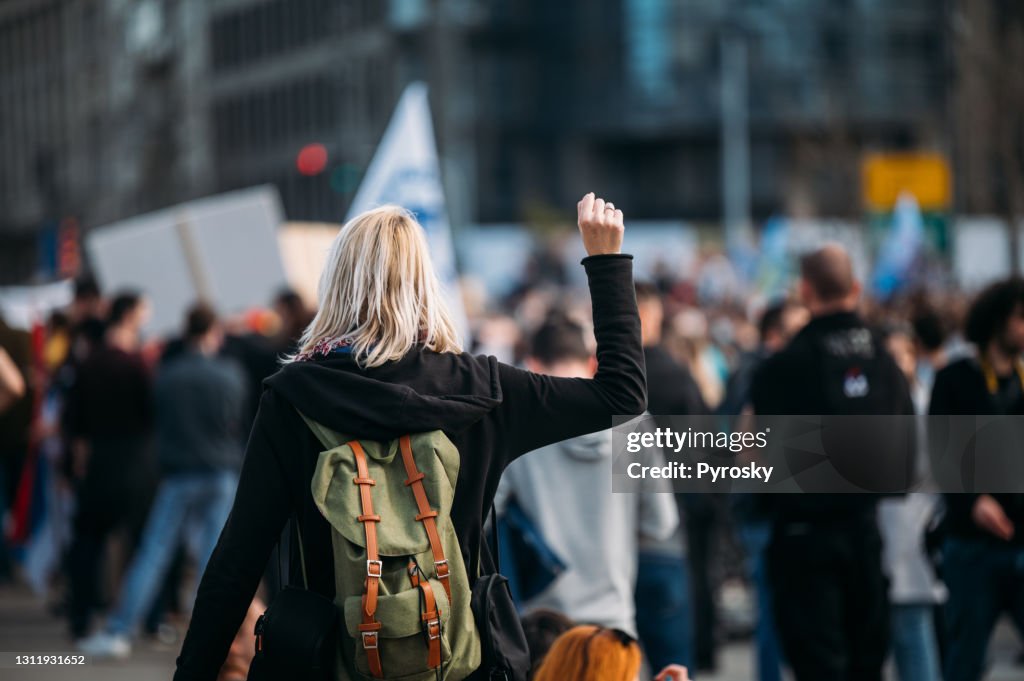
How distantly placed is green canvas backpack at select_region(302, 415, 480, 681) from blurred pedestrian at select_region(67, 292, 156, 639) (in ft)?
21.6

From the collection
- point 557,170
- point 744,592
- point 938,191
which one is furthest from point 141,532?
point 557,170

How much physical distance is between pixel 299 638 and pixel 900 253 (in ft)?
65.8

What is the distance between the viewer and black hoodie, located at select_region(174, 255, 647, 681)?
3059 mm

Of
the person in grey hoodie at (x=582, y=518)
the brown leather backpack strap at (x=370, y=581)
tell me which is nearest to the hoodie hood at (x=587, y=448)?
the person in grey hoodie at (x=582, y=518)

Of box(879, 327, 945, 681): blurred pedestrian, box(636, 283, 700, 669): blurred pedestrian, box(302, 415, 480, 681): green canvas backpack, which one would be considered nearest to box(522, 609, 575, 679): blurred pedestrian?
box(636, 283, 700, 669): blurred pedestrian

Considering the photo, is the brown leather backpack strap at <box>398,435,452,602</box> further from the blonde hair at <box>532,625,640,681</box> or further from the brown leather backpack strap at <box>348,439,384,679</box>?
the blonde hair at <box>532,625,640,681</box>

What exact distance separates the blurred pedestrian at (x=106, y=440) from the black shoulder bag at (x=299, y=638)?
6541 millimetres

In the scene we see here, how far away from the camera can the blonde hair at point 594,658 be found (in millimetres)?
3973

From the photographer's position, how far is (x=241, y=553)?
123 inches

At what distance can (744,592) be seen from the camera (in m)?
10.8

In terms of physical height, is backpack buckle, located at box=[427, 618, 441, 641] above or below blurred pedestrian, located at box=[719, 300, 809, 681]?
above

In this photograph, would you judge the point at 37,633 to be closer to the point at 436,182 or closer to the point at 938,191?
the point at 436,182

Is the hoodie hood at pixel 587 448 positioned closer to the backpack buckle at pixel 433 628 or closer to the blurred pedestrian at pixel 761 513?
the blurred pedestrian at pixel 761 513

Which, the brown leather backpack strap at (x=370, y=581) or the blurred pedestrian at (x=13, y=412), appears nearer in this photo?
the brown leather backpack strap at (x=370, y=581)
